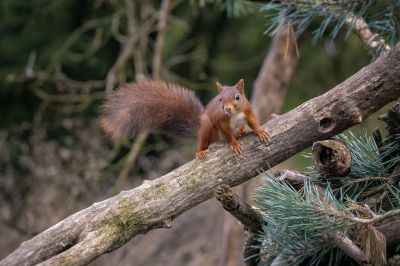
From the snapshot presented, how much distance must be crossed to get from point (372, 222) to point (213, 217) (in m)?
3.10

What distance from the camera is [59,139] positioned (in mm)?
5496

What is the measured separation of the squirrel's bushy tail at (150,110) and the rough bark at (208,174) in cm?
40

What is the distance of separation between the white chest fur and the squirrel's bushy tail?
0.14 meters

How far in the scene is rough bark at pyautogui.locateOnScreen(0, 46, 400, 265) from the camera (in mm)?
1731

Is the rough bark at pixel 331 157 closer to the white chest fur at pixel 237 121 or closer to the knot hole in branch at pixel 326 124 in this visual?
the knot hole in branch at pixel 326 124

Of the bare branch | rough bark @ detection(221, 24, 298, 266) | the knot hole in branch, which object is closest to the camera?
the bare branch

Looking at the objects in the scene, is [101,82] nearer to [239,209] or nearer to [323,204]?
[239,209]

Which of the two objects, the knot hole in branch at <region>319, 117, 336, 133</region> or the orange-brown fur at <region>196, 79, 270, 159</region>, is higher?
the orange-brown fur at <region>196, 79, 270, 159</region>

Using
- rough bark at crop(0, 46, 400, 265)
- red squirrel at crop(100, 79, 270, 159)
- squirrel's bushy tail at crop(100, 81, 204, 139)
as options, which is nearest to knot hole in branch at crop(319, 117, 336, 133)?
rough bark at crop(0, 46, 400, 265)

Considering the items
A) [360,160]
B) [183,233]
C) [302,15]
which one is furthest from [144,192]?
[183,233]

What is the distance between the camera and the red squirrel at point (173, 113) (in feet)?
7.25

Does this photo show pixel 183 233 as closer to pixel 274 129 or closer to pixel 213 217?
pixel 213 217

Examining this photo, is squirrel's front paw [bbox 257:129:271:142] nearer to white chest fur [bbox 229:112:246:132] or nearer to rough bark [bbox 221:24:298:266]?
white chest fur [bbox 229:112:246:132]

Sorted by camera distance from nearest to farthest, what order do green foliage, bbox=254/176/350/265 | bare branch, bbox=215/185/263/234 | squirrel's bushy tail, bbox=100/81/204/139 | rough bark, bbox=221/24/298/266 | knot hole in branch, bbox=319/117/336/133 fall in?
1. green foliage, bbox=254/176/350/265
2. bare branch, bbox=215/185/263/234
3. knot hole in branch, bbox=319/117/336/133
4. squirrel's bushy tail, bbox=100/81/204/139
5. rough bark, bbox=221/24/298/266
